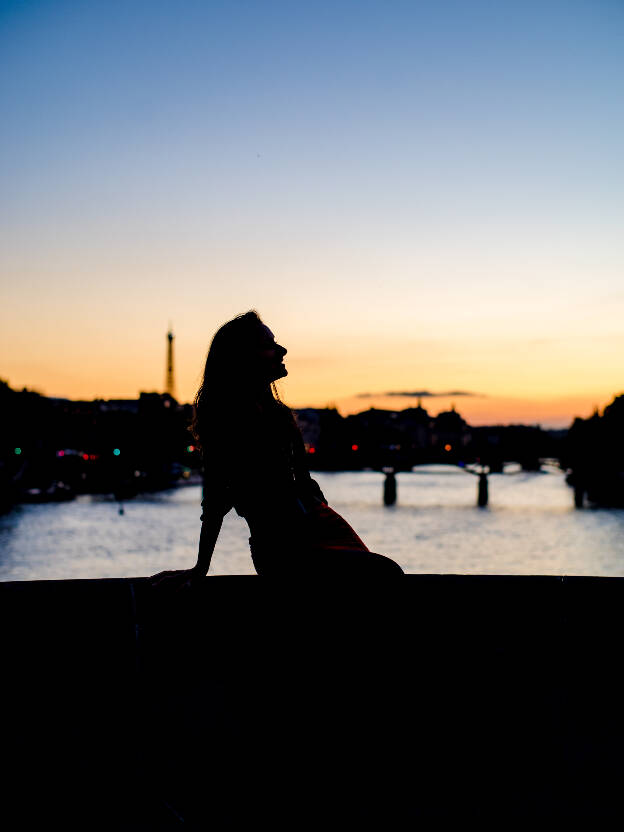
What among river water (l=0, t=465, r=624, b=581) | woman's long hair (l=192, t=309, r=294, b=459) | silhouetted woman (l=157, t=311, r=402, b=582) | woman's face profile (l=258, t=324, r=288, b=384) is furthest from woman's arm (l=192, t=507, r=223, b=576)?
river water (l=0, t=465, r=624, b=581)

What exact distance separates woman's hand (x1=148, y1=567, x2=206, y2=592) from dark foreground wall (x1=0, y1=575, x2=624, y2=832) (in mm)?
156

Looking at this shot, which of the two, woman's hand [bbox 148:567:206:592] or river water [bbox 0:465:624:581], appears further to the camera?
river water [bbox 0:465:624:581]

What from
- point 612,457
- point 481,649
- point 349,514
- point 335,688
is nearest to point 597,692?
point 481,649

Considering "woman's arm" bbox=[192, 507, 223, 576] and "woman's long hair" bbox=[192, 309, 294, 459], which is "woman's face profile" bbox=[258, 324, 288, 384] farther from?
"woman's arm" bbox=[192, 507, 223, 576]

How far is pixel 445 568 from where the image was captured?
138ft

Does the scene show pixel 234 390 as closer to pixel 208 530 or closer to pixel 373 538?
pixel 208 530

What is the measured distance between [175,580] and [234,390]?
0.93m

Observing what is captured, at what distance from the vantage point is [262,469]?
2617mm

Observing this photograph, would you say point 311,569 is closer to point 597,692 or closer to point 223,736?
point 223,736

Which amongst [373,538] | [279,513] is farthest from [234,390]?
[373,538]

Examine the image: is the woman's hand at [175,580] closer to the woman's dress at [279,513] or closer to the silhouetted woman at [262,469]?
the silhouetted woman at [262,469]

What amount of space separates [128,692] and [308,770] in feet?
3.71

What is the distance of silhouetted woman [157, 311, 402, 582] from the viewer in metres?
2.59

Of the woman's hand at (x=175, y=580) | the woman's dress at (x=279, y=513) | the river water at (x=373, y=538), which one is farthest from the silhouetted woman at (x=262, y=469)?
the river water at (x=373, y=538)
